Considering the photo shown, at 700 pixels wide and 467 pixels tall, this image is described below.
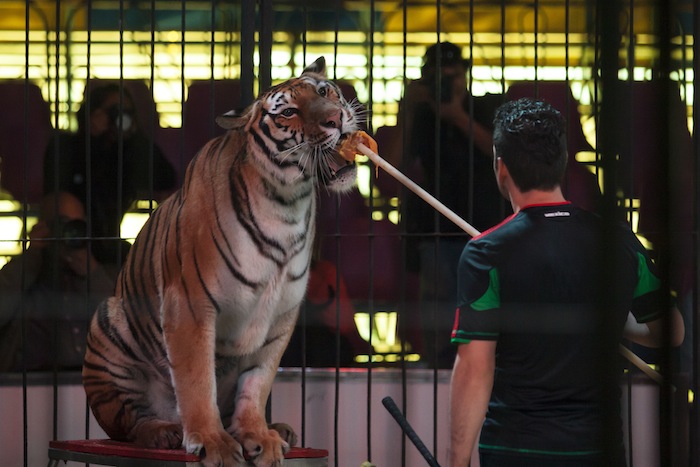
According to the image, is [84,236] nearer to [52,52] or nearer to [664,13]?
[52,52]

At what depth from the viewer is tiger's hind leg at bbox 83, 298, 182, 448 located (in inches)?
93.8

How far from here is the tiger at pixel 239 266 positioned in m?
2.23

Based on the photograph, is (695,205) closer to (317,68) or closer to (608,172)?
(317,68)

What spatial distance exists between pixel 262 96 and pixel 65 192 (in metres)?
0.96

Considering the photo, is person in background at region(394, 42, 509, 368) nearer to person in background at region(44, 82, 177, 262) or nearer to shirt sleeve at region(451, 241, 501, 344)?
person in background at region(44, 82, 177, 262)

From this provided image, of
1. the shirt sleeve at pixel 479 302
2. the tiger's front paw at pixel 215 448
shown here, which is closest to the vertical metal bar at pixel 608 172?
the shirt sleeve at pixel 479 302

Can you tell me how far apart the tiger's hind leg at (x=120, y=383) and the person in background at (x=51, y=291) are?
18.2 inches

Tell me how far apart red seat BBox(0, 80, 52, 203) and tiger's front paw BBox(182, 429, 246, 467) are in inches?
47.4

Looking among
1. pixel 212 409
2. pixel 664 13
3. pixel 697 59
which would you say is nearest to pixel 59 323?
pixel 212 409

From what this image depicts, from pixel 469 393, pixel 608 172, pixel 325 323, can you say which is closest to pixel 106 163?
pixel 325 323

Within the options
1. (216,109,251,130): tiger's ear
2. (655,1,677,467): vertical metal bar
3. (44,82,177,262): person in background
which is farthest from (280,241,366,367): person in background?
(655,1,677,467): vertical metal bar

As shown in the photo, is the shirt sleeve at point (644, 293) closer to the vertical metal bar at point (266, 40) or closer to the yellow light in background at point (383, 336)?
the vertical metal bar at point (266, 40)

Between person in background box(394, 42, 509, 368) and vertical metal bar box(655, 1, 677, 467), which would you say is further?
person in background box(394, 42, 509, 368)

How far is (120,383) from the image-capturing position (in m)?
2.42
